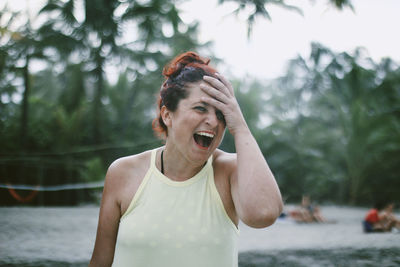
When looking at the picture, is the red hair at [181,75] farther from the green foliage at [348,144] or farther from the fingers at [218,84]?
the green foliage at [348,144]

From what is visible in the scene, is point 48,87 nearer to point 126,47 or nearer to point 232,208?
point 126,47

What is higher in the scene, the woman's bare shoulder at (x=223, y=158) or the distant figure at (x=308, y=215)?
the woman's bare shoulder at (x=223, y=158)

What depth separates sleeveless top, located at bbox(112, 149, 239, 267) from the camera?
1388 mm

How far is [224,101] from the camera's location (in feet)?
4.78

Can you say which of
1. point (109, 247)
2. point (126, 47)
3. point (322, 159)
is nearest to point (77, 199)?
point (126, 47)

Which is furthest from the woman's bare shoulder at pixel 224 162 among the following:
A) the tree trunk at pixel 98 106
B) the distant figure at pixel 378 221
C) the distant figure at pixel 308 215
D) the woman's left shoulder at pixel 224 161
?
the tree trunk at pixel 98 106

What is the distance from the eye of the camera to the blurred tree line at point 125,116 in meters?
13.7

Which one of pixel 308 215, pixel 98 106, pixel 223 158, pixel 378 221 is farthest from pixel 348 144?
pixel 223 158

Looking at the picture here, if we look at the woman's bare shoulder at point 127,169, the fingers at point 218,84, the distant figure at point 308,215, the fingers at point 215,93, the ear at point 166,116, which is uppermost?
the fingers at point 218,84

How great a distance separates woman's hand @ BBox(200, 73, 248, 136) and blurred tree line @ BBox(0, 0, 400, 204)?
10008mm

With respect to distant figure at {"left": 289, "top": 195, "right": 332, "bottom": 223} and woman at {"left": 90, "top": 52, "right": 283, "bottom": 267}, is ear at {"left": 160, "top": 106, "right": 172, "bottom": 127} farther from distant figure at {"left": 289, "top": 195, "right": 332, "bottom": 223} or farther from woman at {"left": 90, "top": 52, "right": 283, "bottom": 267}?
distant figure at {"left": 289, "top": 195, "right": 332, "bottom": 223}

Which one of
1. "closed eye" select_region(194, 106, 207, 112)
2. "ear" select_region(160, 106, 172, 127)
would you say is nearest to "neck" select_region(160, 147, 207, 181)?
"ear" select_region(160, 106, 172, 127)

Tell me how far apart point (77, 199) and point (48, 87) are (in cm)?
1748

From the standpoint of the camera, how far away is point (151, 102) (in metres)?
29.2
